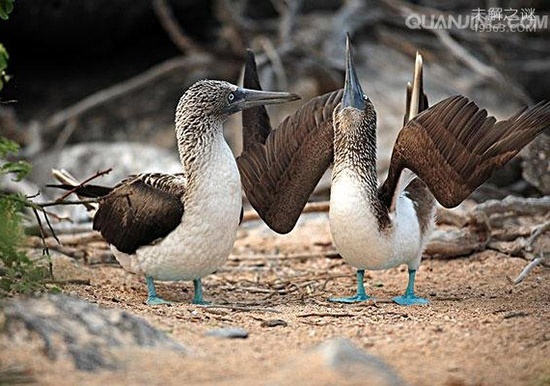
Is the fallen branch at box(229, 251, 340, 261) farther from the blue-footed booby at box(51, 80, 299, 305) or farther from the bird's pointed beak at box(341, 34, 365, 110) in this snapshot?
the bird's pointed beak at box(341, 34, 365, 110)

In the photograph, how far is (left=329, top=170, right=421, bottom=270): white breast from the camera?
552cm

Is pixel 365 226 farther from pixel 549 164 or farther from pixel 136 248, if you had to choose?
pixel 549 164

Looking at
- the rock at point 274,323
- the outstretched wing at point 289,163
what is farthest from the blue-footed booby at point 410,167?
the rock at point 274,323

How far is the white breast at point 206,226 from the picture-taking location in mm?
5418

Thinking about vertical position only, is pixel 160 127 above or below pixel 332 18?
below

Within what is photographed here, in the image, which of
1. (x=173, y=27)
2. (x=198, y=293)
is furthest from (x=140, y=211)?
(x=173, y=27)

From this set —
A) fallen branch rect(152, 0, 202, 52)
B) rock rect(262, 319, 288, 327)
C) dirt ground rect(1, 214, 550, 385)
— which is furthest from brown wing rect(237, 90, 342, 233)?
fallen branch rect(152, 0, 202, 52)

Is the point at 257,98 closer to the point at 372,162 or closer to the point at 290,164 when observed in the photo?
the point at 290,164

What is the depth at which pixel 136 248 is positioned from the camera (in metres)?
5.68

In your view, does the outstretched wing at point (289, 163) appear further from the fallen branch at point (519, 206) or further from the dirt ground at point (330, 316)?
the fallen branch at point (519, 206)

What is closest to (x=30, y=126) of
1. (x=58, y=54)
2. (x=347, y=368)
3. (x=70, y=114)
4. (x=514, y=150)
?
(x=70, y=114)

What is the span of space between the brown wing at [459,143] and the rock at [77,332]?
80.8 inches

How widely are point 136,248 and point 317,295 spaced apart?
1309 millimetres

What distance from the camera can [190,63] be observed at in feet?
34.3
